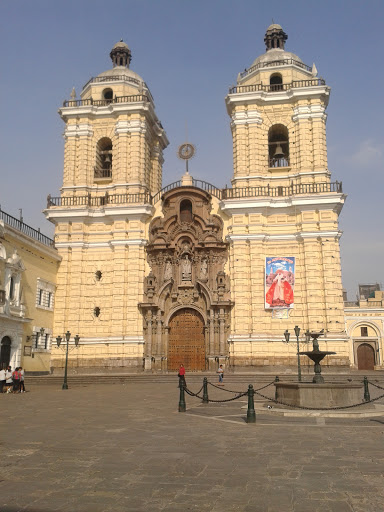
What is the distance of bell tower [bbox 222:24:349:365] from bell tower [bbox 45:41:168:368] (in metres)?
6.30

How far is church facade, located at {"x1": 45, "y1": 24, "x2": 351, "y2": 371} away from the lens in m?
29.7

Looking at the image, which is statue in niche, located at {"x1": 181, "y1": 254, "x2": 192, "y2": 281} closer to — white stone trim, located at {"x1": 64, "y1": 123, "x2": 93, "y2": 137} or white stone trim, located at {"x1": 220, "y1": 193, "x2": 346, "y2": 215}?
white stone trim, located at {"x1": 220, "y1": 193, "x2": 346, "y2": 215}

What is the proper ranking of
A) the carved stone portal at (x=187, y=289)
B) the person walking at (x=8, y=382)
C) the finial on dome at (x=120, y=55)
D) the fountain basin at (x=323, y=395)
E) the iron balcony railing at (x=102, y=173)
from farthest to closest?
the finial on dome at (x=120, y=55), the iron balcony railing at (x=102, y=173), the carved stone portal at (x=187, y=289), the person walking at (x=8, y=382), the fountain basin at (x=323, y=395)

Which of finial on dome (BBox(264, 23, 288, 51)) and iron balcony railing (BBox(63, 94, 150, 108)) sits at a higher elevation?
finial on dome (BBox(264, 23, 288, 51))

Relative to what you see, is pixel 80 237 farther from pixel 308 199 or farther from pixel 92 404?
pixel 92 404

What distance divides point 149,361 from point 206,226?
950 cm

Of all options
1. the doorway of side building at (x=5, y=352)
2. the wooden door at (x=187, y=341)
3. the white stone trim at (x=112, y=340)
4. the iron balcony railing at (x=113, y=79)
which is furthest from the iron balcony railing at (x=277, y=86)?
the doorway of side building at (x=5, y=352)

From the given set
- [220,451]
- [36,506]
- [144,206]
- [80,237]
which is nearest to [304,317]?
[144,206]

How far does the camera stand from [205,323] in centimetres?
3117

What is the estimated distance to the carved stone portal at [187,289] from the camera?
1215 inches

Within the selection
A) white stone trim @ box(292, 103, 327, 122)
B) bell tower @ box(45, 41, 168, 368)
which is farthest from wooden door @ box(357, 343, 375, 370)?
bell tower @ box(45, 41, 168, 368)

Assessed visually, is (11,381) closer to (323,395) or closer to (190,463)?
(323,395)

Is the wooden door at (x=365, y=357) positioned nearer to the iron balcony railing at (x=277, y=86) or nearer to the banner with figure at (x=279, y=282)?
the banner with figure at (x=279, y=282)

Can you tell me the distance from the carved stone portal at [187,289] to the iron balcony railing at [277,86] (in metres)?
7.58
